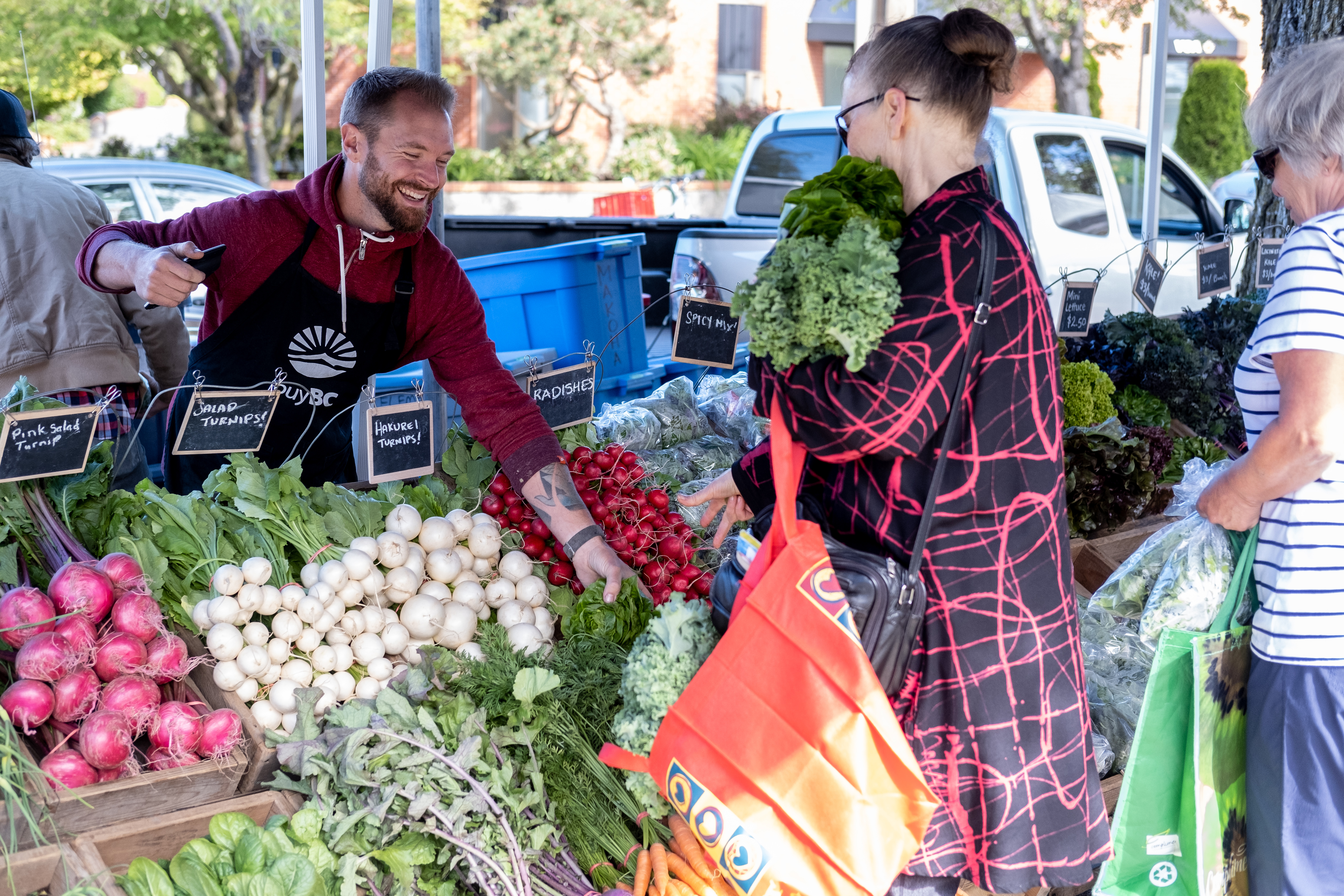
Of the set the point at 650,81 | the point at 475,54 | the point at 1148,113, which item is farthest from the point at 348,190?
the point at 650,81

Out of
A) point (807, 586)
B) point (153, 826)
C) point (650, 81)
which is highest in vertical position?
point (650, 81)

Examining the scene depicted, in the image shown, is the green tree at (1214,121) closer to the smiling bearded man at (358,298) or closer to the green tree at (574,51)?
the green tree at (574,51)

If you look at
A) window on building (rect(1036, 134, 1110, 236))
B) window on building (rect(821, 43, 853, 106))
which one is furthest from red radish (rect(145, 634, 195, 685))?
window on building (rect(821, 43, 853, 106))

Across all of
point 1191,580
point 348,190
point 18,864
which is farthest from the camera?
point 348,190

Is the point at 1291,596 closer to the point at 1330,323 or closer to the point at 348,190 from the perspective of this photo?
the point at 1330,323

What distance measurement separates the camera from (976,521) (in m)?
1.57

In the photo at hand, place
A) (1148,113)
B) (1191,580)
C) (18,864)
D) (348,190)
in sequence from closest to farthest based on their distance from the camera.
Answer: (18,864)
(1191,580)
(348,190)
(1148,113)

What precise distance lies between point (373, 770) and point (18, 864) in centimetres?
56

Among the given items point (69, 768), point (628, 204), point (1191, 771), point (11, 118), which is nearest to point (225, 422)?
point (69, 768)

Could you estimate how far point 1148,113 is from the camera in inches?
198

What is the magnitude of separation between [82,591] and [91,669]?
155 mm

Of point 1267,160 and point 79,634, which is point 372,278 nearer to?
point 79,634

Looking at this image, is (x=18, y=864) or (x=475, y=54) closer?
(x=18, y=864)

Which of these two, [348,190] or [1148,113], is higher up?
[1148,113]
